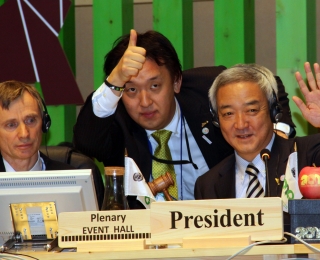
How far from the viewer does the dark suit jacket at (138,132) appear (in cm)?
263

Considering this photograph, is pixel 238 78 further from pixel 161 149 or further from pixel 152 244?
pixel 152 244

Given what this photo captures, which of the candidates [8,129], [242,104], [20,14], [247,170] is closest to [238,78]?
[242,104]

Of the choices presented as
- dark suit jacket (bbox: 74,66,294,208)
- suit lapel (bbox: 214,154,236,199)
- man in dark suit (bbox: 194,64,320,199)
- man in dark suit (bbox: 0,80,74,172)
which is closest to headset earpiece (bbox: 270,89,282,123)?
man in dark suit (bbox: 194,64,320,199)

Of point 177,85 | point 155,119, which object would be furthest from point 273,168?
point 177,85

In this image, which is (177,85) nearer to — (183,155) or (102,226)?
(183,155)

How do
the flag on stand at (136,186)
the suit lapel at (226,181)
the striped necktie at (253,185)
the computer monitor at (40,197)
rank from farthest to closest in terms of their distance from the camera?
the suit lapel at (226,181) < the striped necktie at (253,185) < the flag on stand at (136,186) < the computer monitor at (40,197)

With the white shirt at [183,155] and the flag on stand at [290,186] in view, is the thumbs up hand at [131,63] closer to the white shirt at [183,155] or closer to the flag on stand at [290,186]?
the white shirt at [183,155]

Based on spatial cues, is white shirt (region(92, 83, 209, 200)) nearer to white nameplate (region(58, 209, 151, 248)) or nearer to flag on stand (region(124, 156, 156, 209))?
flag on stand (region(124, 156, 156, 209))

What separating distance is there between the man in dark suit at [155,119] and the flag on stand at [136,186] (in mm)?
558

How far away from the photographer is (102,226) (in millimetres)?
1623

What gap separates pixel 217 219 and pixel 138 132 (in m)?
1.25

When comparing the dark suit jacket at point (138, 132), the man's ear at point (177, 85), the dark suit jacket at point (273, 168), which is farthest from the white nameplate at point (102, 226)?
the man's ear at point (177, 85)

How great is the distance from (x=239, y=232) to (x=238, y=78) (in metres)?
0.97

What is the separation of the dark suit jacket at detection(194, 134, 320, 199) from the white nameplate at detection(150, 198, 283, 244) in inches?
26.9
